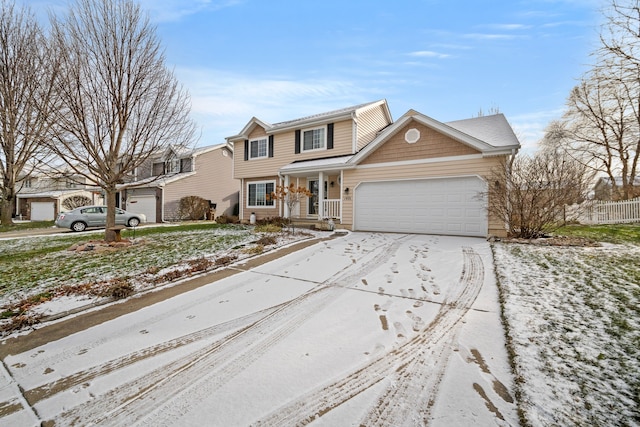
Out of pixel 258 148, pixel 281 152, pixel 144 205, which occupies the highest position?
pixel 258 148

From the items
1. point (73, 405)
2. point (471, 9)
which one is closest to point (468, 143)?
point (471, 9)

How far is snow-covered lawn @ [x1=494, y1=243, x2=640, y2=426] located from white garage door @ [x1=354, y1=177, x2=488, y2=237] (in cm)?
421

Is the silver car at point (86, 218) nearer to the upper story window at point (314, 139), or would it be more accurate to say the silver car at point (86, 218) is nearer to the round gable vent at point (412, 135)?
the upper story window at point (314, 139)

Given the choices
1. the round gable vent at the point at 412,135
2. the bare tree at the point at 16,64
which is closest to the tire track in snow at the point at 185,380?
the round gable vent at the point at 412,135

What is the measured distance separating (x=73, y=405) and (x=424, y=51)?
12861 mm

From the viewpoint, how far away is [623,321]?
10.2 feet

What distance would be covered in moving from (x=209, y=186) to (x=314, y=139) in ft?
38.0

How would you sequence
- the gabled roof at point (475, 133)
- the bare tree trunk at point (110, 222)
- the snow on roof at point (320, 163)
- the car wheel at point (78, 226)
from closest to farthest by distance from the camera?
the bare tree trunk at point (110, 222) → the gabled roof at point (475, 133) → the snow on roof at point (320, 163) → the car wheel at point (78, 226)

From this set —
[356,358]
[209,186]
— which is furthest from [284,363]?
[209,186]

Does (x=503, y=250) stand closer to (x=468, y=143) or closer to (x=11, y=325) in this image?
(x=468, y=143)

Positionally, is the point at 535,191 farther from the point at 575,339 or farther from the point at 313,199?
the point at 313,199

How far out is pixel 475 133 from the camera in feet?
37.3

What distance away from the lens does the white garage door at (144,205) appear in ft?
66.4

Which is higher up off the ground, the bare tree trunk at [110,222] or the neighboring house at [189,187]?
the neighboring house at [189,187]
